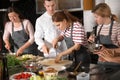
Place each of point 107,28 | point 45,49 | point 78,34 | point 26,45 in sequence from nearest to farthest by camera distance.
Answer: point 78,34 < point 107,28 < point 45,49 < point 26,45

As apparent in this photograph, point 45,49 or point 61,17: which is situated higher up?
point 61,17

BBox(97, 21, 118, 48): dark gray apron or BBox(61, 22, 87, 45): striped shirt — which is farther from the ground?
BBox(61, 22, 87, 45): striped shirt

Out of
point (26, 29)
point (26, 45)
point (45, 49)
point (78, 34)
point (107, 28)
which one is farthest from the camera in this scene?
point (26, 29)

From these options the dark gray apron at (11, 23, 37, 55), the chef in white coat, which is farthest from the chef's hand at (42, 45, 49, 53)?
the dark gray apron at (11, 23, 37, 55)

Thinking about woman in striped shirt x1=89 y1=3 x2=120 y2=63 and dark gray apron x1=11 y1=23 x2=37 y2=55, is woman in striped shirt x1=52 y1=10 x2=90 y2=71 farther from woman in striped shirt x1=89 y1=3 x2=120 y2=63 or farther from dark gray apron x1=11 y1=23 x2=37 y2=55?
dark gray apron x1=11 y1=23 x2=37 y2=55

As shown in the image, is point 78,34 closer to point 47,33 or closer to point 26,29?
point 47,33

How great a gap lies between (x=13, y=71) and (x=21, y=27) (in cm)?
124

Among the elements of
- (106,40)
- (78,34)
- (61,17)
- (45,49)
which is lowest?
(45,49)

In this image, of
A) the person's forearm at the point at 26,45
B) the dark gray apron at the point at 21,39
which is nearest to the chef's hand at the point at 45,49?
the person's forearm at the point at 26,45

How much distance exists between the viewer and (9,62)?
2.28m

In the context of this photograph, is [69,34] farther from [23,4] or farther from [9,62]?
[23,4]

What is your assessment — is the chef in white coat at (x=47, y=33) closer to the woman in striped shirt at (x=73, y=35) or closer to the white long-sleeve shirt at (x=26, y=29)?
the white long-sleeve shirt at (x=26, y=29)

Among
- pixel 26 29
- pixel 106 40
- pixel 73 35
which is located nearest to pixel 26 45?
pixel 26 29

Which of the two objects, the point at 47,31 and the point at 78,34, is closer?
the point at 78,34
